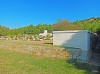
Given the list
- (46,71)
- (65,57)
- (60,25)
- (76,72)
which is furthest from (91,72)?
(60,25)

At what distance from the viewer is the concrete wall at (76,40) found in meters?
19.4

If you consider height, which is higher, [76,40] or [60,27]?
[60,27]

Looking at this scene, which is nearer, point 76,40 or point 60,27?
point 76,40

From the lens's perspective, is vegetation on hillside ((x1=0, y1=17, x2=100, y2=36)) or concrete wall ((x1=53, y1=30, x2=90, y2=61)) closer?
concrete wall ((x1=53, y1=30, x2=90, y2=61))

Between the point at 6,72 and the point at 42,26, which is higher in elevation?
the point at 42,26

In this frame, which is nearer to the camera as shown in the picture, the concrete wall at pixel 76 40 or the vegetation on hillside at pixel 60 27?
the concrete wall at pixel 76 40

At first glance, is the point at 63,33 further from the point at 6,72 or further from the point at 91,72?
the point at 6,72

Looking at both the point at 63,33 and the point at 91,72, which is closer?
the point at 91,72

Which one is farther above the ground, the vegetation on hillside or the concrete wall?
the vegetation on hillside

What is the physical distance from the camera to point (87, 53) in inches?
751

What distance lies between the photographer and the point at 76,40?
67.4 feet

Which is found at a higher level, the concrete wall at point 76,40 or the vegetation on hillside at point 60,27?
the vegetation on hillside at point 60,27

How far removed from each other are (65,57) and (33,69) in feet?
19.1

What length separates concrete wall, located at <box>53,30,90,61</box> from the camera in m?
19.4
